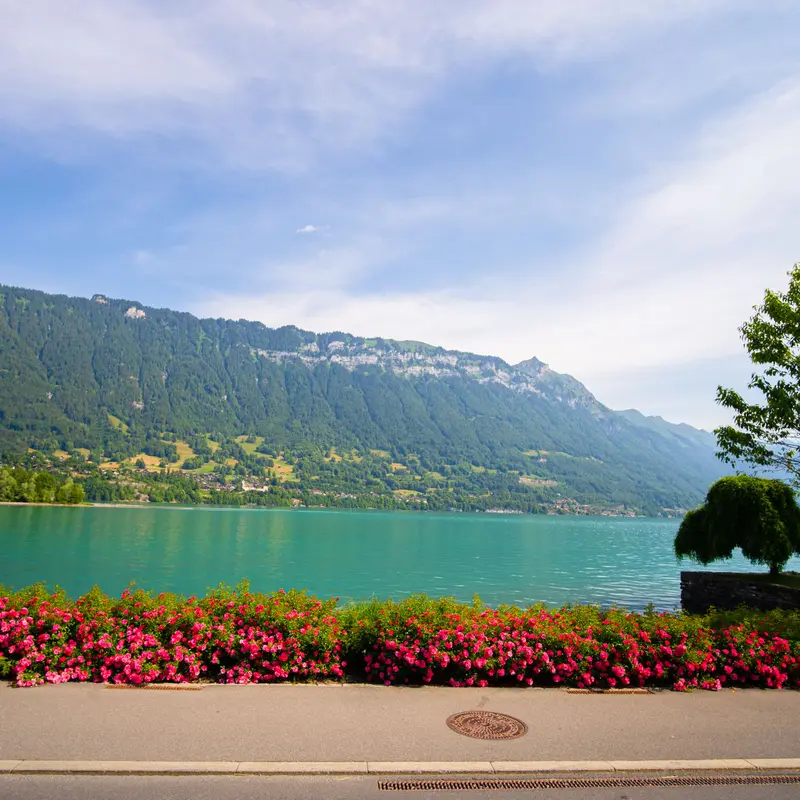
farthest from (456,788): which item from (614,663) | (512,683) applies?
(614,663)

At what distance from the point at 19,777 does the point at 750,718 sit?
9.68 m

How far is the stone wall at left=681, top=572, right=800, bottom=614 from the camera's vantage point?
79.0 feet

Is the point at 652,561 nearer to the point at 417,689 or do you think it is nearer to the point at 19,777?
the point at 417,689

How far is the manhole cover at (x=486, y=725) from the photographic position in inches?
305

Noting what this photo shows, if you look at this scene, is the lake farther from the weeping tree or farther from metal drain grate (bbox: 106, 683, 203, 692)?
metal drain grate (bbox: 106, 683, 203, 692)

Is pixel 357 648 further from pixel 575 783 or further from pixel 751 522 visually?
pixel 751 522

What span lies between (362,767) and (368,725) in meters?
1.32

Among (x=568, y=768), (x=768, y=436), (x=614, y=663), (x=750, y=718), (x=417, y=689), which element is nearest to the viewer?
(x=568, y=768)

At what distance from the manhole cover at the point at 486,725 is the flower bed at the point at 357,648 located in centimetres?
137

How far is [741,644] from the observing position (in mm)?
10898

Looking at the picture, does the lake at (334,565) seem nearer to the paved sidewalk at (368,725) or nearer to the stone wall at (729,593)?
the stone wall at (729,593)

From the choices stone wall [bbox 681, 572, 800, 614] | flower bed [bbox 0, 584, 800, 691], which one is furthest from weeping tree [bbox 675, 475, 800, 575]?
flower bed [bbox 0, 584, 800, 691]

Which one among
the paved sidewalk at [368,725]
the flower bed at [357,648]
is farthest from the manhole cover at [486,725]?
the flower bed at [357,648]

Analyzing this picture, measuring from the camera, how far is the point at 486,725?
26.6 feet
